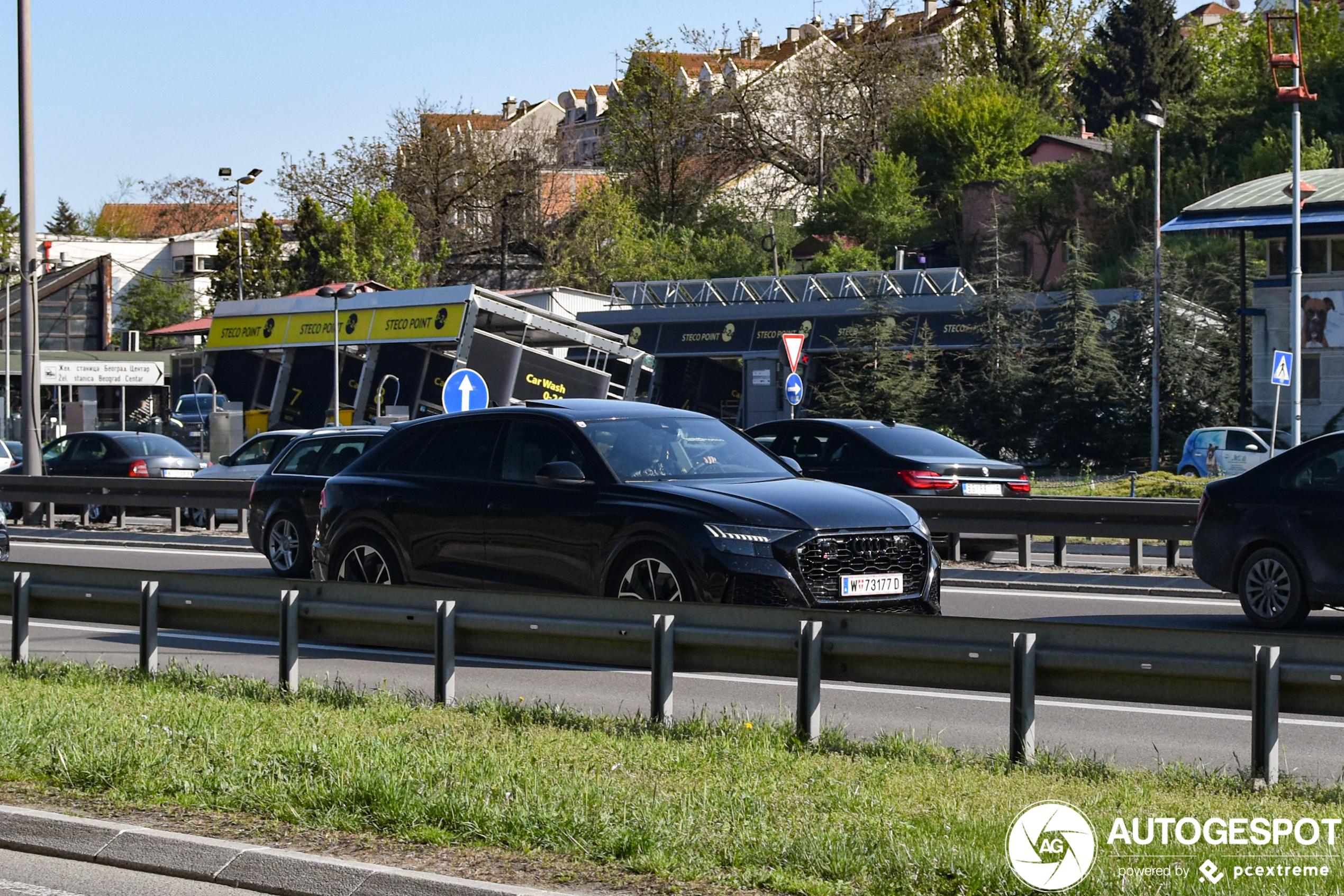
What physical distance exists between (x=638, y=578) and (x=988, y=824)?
4788mm

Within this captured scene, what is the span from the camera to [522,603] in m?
8.48

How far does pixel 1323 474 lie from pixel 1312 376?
31.0 meters

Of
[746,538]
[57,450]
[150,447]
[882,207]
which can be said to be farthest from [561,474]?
[882,207]

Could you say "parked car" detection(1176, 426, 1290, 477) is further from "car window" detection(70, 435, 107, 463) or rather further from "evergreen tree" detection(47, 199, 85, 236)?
"evergreen tree" detection(47, 199, 85, 236)

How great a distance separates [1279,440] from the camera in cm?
3806

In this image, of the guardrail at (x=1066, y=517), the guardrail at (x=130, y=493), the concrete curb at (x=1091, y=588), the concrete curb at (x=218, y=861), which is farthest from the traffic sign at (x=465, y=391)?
the concrete curb at (x=218, y=861)

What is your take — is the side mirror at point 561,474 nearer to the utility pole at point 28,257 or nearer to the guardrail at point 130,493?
the guardrail at point 130,493

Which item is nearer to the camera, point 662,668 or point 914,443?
point 662,668

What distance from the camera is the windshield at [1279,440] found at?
35.6m

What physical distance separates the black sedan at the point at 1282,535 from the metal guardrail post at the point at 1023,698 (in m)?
5.51

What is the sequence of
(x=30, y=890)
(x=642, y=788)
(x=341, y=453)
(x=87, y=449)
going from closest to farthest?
(x=30, y=890) < (x=642, y=788) < (x=341, y=453) < (x=87, y=449)

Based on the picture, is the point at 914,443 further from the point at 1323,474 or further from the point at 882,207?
the point at 882,207

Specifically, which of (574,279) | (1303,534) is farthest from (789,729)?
(574,279)

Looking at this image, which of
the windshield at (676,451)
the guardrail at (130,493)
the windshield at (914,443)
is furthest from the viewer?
the guardrail at (130,493)
